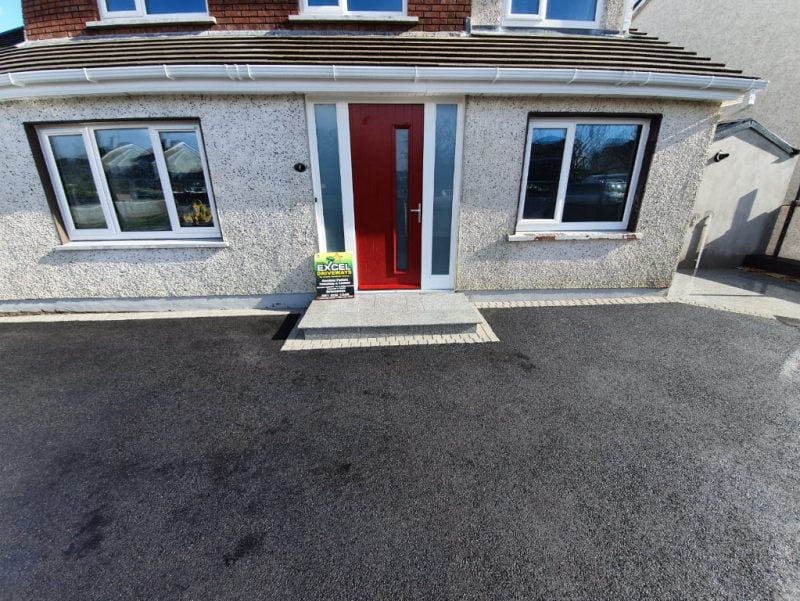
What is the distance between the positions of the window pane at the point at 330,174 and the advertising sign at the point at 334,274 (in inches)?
11.3

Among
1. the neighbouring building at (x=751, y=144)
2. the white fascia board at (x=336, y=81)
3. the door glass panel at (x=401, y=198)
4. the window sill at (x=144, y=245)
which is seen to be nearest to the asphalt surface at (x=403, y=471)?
the window sill at (x=144, y=245)

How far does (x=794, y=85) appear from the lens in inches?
290

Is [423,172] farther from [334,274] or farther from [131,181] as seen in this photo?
[131,181]

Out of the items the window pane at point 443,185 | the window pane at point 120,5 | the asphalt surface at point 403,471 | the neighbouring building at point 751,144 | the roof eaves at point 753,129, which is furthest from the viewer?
the neighbouring building at point 751,144

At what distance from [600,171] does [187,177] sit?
6006mm

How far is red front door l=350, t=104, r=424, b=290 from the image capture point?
14.2 ft

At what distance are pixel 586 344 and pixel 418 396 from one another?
2.33 m

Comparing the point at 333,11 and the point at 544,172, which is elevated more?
the point at 333,11

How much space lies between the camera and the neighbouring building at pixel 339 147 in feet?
13.4

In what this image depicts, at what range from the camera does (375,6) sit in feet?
15.6

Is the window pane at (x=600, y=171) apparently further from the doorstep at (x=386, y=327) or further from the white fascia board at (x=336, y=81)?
the doorstep at (x=386, y=327)

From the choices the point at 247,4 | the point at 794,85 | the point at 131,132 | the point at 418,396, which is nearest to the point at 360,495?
the point at 418,396

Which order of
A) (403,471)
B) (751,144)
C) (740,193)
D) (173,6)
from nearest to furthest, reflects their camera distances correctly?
(403,471) → (173,6) → (751,144) → (740,193)

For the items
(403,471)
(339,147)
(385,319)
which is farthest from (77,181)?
(403,471)
